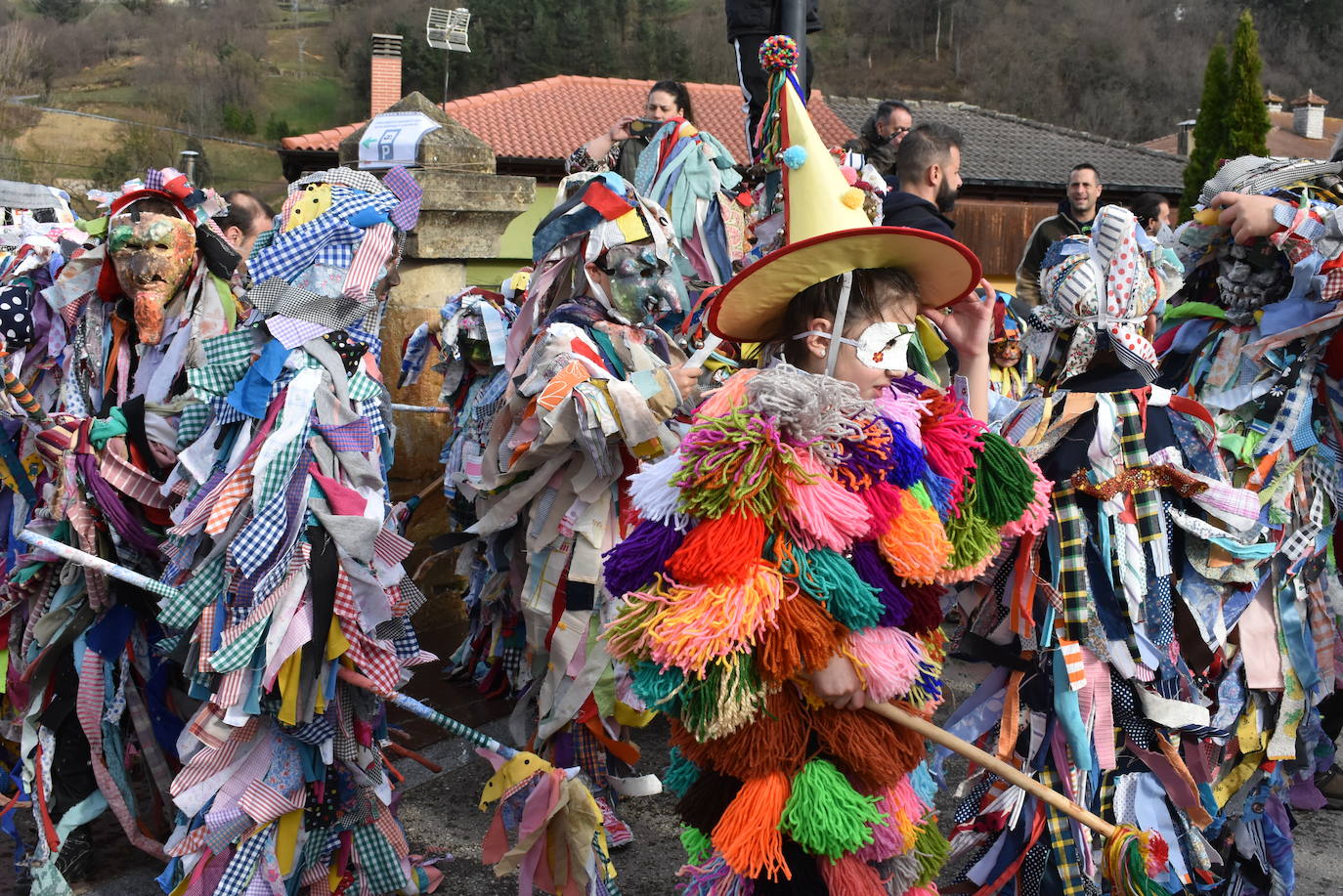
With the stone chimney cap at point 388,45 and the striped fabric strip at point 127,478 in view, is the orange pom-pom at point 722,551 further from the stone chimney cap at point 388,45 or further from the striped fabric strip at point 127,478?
the stone chimney cap at point 388,45

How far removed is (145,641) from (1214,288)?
379 cm

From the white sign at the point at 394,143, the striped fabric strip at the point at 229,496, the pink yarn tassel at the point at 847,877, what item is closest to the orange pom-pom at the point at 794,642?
the pink yarn tassel at the point at 847,877

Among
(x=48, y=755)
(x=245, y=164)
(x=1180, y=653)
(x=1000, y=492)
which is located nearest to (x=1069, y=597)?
(x=1180, y=653)

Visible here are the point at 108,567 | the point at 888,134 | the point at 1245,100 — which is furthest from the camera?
the point at 1245,100

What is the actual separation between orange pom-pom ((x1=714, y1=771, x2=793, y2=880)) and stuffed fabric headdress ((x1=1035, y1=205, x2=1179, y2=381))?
165 cm

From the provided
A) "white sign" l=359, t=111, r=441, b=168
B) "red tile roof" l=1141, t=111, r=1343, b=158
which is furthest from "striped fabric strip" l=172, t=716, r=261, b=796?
"red tile roof" l=1141, t=111, r=1343, b=158

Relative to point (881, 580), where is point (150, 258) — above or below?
above

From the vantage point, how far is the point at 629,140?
19.9ft

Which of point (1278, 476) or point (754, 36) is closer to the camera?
point (1278, 476)

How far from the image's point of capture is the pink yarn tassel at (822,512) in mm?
2107

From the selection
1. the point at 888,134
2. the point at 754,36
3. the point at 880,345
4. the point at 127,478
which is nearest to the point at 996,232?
the point at 888,134

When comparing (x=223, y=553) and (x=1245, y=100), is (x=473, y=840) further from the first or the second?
(x=1245, y=100)

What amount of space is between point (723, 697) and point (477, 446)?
134 inches

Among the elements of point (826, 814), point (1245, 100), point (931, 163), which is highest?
point (1245, 100)
